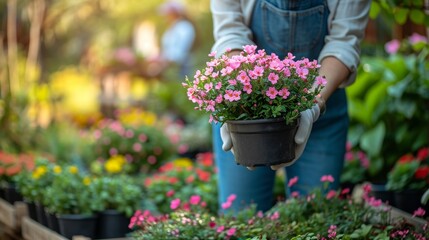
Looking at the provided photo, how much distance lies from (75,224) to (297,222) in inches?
52.3

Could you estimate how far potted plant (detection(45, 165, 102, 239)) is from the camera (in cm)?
371

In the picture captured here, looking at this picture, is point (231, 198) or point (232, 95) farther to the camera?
point (231, 198)

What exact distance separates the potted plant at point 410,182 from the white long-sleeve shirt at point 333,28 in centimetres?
133

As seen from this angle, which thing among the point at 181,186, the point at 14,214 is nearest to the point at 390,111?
the point at 181,186

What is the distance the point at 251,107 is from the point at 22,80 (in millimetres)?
4575

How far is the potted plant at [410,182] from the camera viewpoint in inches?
151

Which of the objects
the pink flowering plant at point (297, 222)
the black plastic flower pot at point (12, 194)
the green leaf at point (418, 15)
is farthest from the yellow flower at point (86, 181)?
the green leaf at point (418, 15)

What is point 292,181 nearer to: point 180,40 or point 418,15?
point 418,15

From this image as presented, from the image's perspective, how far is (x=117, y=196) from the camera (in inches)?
154

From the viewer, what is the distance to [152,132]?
19.1 feet

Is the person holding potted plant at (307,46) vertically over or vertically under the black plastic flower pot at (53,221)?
over

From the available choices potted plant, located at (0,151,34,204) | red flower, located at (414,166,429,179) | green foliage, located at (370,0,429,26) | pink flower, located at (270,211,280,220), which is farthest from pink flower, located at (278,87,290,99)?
potted plant, located at (0,151,34,204)

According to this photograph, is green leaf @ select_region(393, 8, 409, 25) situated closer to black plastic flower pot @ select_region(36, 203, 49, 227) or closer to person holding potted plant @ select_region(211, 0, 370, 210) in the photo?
person holding potted plant @ select_region(211, 0, 370, 210)

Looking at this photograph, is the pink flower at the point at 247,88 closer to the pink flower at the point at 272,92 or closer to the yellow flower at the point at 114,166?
the pink flower at the point at 272,92
